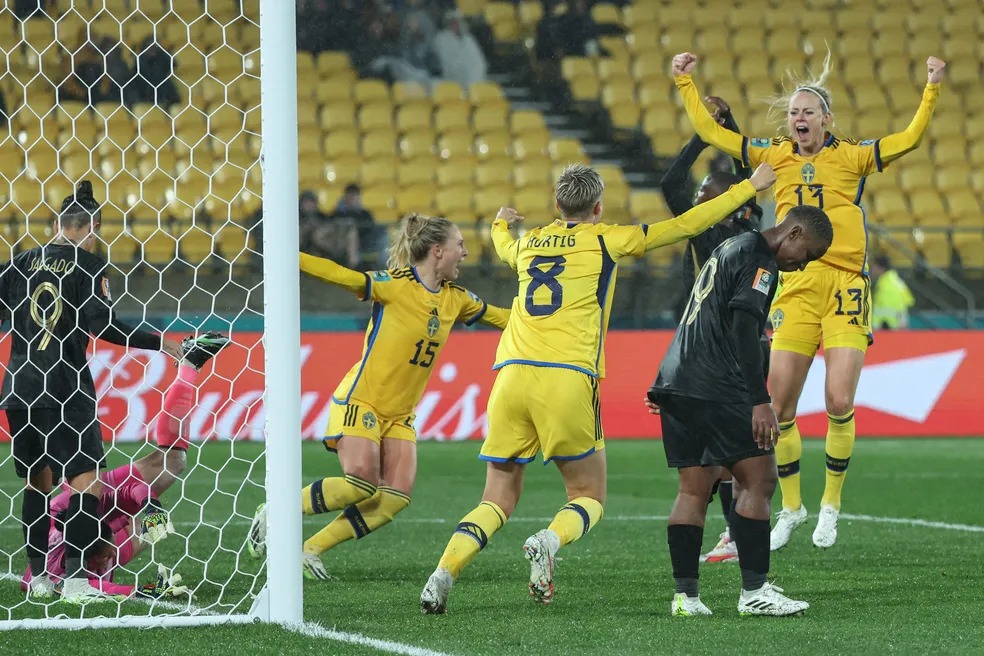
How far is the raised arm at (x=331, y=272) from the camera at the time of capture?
5867 mm

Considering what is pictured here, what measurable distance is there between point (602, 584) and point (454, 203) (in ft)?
39.5

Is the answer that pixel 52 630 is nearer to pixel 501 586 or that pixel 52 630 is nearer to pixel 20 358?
pixel 20 358

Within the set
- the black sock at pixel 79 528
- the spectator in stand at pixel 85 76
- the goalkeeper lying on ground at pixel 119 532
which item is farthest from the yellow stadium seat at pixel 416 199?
the black sock at pixel 79 528

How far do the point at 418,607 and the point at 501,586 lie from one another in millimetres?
742

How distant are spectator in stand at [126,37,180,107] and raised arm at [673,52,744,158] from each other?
31.2 feet

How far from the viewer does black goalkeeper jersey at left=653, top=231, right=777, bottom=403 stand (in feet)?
17.1

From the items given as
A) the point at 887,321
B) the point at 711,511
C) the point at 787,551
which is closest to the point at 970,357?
the point at 887,321

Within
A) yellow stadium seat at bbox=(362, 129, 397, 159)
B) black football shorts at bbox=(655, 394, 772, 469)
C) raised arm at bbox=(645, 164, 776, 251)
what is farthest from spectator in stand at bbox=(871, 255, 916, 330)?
black football shorts at bbox=(655, 394, 772, 469)

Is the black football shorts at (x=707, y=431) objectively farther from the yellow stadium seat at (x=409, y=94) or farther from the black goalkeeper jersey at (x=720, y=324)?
the yellow stadium seat at (x=409, y=94)

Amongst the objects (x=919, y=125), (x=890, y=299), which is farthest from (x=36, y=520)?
(x=890, y=299)

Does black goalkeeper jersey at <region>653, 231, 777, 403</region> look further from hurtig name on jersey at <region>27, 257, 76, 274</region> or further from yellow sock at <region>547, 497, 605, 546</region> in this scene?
hurtig name on jersey at <region>27, 257, 76, 274</region>

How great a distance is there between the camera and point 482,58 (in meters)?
20.4

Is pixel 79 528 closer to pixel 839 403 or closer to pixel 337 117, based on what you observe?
pixel 839 403

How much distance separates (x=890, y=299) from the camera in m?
16.5
